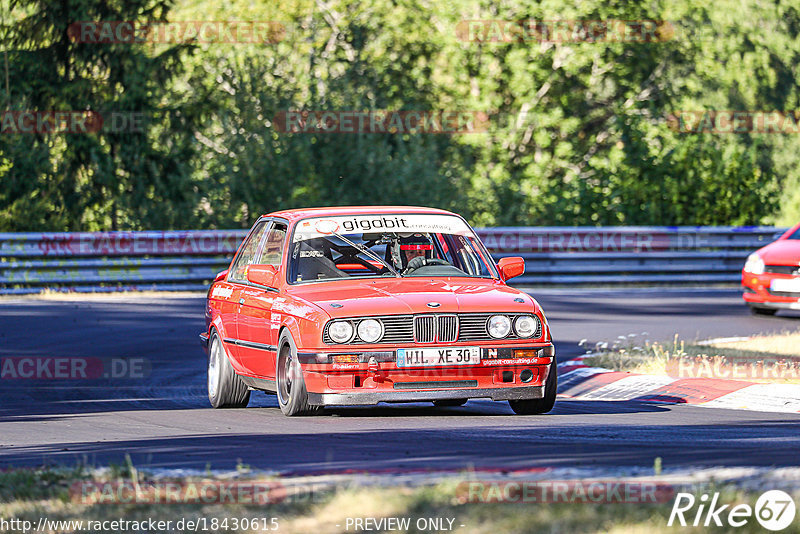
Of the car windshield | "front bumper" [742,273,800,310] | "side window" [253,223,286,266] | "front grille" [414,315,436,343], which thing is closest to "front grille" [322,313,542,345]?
"front grille" [414,315,436,343]

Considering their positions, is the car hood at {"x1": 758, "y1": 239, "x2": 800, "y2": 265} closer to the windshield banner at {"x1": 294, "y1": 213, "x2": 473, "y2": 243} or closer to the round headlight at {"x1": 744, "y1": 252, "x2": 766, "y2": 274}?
the round headlight at {"x1": 744, "y1": 252, "x2": 766, "y2": 274}

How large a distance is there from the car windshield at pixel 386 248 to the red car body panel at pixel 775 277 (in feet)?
30.9

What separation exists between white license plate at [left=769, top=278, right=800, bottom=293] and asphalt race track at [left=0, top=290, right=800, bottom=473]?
4.85 meters

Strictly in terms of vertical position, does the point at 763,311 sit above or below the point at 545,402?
below

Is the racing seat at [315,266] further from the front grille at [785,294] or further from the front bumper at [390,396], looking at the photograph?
the front grille at [785,294]

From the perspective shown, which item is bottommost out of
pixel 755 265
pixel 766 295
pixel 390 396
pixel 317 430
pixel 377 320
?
pixel 766 295

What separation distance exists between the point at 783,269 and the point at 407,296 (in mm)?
11086

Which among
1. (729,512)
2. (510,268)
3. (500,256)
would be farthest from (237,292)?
(500,256)

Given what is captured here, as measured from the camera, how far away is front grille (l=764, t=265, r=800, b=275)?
20328mm

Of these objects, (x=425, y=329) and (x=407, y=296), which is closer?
(x=425, y=329)

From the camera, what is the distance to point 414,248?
1198 cm

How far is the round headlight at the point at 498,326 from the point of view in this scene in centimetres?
1052

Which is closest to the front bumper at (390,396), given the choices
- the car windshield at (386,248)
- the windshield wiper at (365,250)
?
the car windshield at (386,248)

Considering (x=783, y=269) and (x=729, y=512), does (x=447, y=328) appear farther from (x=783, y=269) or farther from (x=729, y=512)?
(x=783, y=269)
